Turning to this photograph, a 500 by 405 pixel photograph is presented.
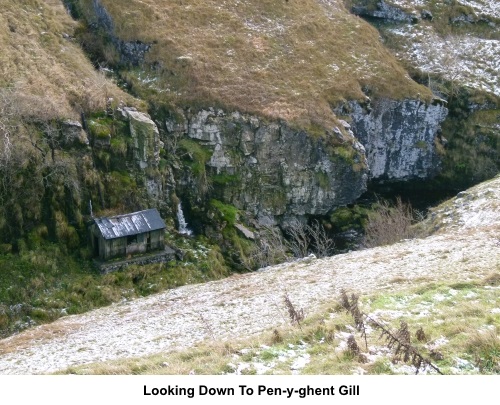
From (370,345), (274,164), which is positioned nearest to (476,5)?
(274,164)

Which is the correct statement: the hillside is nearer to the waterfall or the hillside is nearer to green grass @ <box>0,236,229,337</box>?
green grass @ <box>0,236,229,337</box>

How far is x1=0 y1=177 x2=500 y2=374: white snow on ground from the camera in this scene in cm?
2291

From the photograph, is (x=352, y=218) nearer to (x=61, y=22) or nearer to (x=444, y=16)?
(x=61, y=22)

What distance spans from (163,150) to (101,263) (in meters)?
13.1

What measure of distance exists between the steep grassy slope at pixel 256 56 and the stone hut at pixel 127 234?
15112 millimetres

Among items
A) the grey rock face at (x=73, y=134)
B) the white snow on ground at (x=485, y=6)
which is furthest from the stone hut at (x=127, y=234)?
the white snow on ground at (x=485, y=6)

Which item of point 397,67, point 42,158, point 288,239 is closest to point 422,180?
point 397,67

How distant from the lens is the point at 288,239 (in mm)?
52750

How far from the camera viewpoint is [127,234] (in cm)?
4050

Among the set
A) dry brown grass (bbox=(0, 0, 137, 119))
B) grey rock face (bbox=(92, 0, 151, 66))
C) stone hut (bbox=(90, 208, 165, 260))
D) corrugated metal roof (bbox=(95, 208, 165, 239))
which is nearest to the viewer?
corrugated metal roof (bbox=(95, 208, 165, 239))

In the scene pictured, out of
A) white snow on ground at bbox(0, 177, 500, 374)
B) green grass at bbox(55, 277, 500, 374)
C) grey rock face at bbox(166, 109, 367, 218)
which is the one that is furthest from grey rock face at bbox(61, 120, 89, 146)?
green grass at bbox(55, 277, 500, 374)

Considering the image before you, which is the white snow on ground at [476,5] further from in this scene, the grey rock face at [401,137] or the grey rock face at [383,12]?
the grey rock face at [401,137]

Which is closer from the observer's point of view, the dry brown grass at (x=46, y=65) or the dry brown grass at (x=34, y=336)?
the dry brown grass at (x=34, y=336)

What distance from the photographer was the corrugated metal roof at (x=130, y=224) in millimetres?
39969
